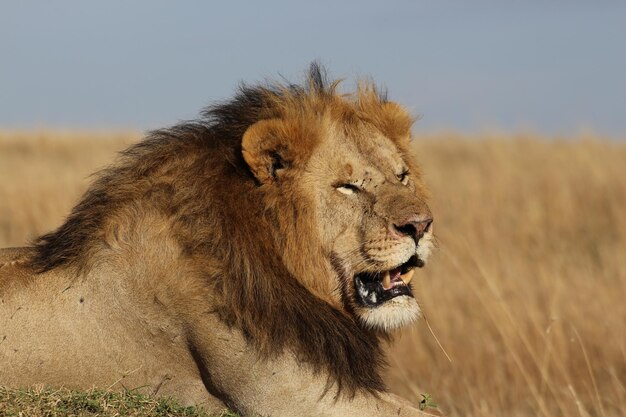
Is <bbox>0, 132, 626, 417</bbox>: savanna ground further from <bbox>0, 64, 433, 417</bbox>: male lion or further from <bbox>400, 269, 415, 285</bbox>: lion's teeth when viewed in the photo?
<bbox>0, 64, 433, 417</bbox>: male lion

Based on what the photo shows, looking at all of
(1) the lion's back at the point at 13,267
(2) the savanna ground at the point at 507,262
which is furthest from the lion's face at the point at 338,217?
(2) the savanna ground at the point at 507,262

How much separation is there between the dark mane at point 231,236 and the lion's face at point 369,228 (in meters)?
0.16

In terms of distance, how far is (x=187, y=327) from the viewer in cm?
425

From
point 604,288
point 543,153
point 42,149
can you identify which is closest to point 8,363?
point 604,288

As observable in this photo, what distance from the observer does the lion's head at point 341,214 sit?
4.23 metres

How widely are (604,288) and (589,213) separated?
11.3 feet

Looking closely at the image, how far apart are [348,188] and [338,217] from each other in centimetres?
14

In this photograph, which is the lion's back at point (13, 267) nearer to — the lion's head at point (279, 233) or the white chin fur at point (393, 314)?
the lion's head at point (279, 233)

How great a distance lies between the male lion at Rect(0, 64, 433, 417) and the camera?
4.19 m

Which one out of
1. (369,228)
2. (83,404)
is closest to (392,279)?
(369,228)

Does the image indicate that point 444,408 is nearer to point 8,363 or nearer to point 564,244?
point 8,363

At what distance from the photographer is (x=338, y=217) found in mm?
4316

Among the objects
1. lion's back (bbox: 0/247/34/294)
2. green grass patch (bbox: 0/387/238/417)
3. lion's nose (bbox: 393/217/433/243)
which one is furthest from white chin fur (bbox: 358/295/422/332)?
lion's back (bbox: 0/247/34/294)

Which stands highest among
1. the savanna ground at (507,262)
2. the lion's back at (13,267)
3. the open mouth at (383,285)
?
the lion's back at (13,267)
